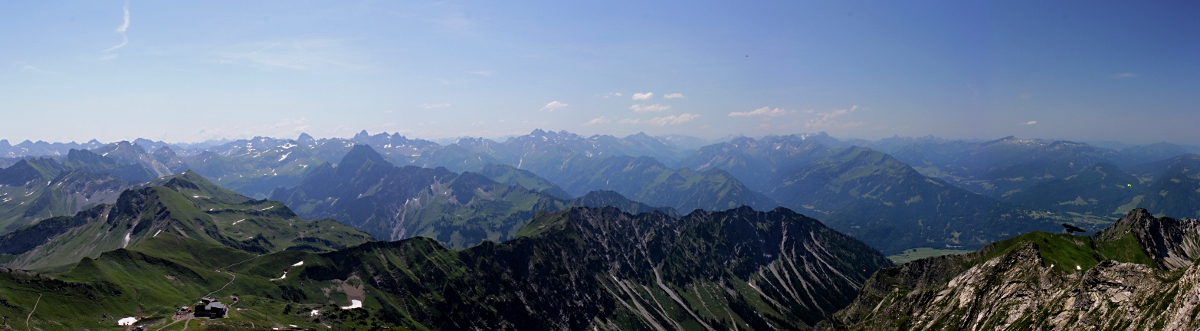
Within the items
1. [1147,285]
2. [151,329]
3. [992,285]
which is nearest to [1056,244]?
[992,285]

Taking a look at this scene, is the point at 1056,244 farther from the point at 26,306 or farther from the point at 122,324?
the point at 26,306

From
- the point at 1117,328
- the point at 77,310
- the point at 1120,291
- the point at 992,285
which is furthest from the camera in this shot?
the point at 77,310

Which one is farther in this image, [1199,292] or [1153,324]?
[1153,324]

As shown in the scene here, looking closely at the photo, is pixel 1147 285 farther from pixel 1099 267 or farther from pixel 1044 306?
pixel 1044 306

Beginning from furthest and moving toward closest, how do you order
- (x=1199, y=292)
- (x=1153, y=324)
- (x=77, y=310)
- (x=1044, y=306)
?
1. (x=77, y=310)
2. (x=1044, y=306)
3. (x=1153, y=324)
4. (x=1199, y=292)

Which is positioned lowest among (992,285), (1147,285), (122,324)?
(122,324)

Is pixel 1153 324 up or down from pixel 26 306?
up

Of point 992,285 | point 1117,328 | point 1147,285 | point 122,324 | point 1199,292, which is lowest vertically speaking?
point 122,324

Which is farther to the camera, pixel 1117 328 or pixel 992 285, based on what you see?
pixel 992 285

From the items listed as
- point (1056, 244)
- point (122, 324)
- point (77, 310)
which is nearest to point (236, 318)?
point (122, 324)
